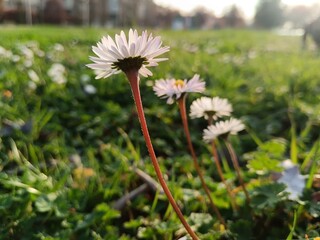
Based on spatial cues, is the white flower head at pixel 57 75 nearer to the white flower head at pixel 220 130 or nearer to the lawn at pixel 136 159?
the lawn at pixel 136 159

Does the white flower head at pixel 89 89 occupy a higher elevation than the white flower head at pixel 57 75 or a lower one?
lower

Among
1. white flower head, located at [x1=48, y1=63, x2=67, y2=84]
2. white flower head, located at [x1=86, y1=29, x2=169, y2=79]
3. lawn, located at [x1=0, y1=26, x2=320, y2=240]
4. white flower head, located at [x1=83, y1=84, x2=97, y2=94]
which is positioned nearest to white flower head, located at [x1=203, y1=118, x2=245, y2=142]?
lawn, located at [x1=0, y1=26, x2=320, y2=240]

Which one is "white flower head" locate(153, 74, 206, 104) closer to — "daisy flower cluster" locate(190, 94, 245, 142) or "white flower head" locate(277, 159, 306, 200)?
"daisy flower cluster" locate(190, 94, 245, 142)

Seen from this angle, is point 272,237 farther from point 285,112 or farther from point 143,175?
point 285,112

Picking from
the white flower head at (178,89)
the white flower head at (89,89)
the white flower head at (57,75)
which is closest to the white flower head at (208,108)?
the white flower head at (178,89)

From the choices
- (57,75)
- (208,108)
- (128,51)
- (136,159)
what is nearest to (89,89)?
(57,75)

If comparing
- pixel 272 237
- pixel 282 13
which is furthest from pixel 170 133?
pixel 282 13

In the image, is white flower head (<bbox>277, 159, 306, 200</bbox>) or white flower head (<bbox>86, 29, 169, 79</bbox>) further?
white flower head (<bbox>277, 159, 306, 200</bbox>)
